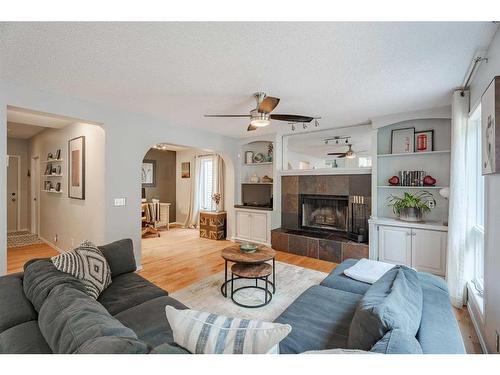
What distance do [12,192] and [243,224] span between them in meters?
6.18

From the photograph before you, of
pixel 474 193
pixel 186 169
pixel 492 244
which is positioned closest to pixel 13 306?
pixel 492 244

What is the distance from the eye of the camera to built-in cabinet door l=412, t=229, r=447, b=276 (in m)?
3.33

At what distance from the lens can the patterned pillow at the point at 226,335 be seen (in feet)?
2.99

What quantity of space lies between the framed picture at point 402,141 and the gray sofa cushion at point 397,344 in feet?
11.7

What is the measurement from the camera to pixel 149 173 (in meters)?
7.35

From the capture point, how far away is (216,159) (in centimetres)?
669

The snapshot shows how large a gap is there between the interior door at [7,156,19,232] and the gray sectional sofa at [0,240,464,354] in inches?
254

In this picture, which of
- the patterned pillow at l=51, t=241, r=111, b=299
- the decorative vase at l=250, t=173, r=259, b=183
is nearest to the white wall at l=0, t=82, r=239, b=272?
the patterned pillow at l=51, t=241, r=111, b=299

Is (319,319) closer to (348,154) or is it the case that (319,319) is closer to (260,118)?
(260,118)

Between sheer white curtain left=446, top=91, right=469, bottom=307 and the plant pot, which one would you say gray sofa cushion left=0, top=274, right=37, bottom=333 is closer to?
sheer white curtain left=446, top=91, right=469, bottom=307
